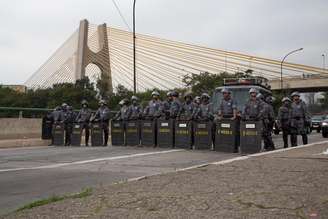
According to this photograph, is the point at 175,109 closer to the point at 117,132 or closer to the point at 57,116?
the point at 117,132

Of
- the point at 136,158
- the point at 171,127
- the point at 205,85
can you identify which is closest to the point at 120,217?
the point at 136,158

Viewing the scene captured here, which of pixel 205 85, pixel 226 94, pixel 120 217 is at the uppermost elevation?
pixel 205 85

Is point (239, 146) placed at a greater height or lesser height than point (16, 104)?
lesser

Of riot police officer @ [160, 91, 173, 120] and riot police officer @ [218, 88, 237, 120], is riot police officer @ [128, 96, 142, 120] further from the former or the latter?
riot police officer @ [218, 88, 237, 120]

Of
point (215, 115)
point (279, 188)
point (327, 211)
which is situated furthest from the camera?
point (215, 115)

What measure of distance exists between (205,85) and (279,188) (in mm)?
49383

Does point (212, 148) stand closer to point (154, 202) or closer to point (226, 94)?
point (226, 94)

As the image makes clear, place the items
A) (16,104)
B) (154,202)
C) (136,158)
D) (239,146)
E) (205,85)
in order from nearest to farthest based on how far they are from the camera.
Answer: (154,202)
(136,158)
(239,146)
(16,104)
(205,85)

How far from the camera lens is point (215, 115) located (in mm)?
15406

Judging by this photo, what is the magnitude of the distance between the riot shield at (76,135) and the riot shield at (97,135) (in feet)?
2.38

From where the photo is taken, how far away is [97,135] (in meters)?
18.5

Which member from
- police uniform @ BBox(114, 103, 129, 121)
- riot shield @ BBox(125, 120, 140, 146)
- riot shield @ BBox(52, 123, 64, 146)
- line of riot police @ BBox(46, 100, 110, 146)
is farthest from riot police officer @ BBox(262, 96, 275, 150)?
riot shield @ BBox(52, 123, 64, 146)

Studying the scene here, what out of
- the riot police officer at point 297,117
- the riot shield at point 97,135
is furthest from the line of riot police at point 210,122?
the riot shield at point 97,135

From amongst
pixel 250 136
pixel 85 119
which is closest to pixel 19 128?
pixel 85 119
